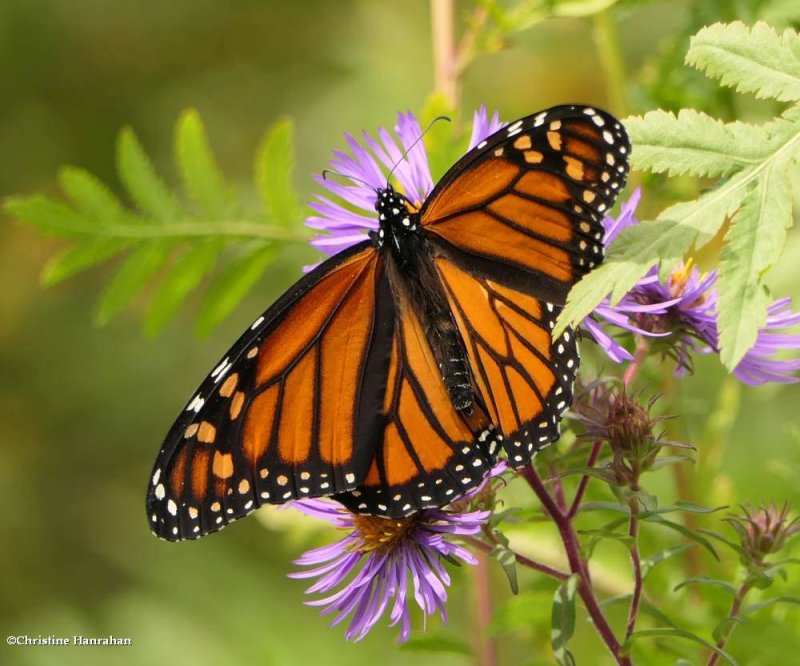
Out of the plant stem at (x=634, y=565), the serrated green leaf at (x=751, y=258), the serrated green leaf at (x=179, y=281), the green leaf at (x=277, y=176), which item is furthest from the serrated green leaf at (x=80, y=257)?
the serrated green leaf at (x=751, y=258)

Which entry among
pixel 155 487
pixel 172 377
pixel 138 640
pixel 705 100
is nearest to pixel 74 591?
pixel 138 640

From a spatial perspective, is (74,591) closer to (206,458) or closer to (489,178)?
(206,458)

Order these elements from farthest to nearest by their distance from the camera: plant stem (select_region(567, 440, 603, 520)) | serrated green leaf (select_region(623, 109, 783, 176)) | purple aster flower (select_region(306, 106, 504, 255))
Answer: purple aster flower (select_region(306, 106, 504, 255))
plant stem (select_region(567, 440, 603, 520))
serrated green leaf (select_region(623, 109, 783, 176))

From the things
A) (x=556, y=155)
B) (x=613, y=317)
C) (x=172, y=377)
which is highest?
(x=172, y=377)

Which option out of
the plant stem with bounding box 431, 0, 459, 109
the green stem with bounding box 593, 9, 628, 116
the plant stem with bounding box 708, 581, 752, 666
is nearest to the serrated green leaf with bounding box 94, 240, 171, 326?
the plant stem with bounding box 431, 0, 459, 109

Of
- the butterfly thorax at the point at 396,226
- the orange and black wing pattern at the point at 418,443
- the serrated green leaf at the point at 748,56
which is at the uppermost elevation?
the butterfly thorax at the point at 396,226

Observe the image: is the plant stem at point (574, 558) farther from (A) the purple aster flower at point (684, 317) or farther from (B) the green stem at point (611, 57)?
(B) the green stem at point (611, 57)

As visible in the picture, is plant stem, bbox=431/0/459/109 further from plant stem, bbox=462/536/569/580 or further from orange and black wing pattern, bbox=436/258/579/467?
plant stem, bbox=462/536/569/580
